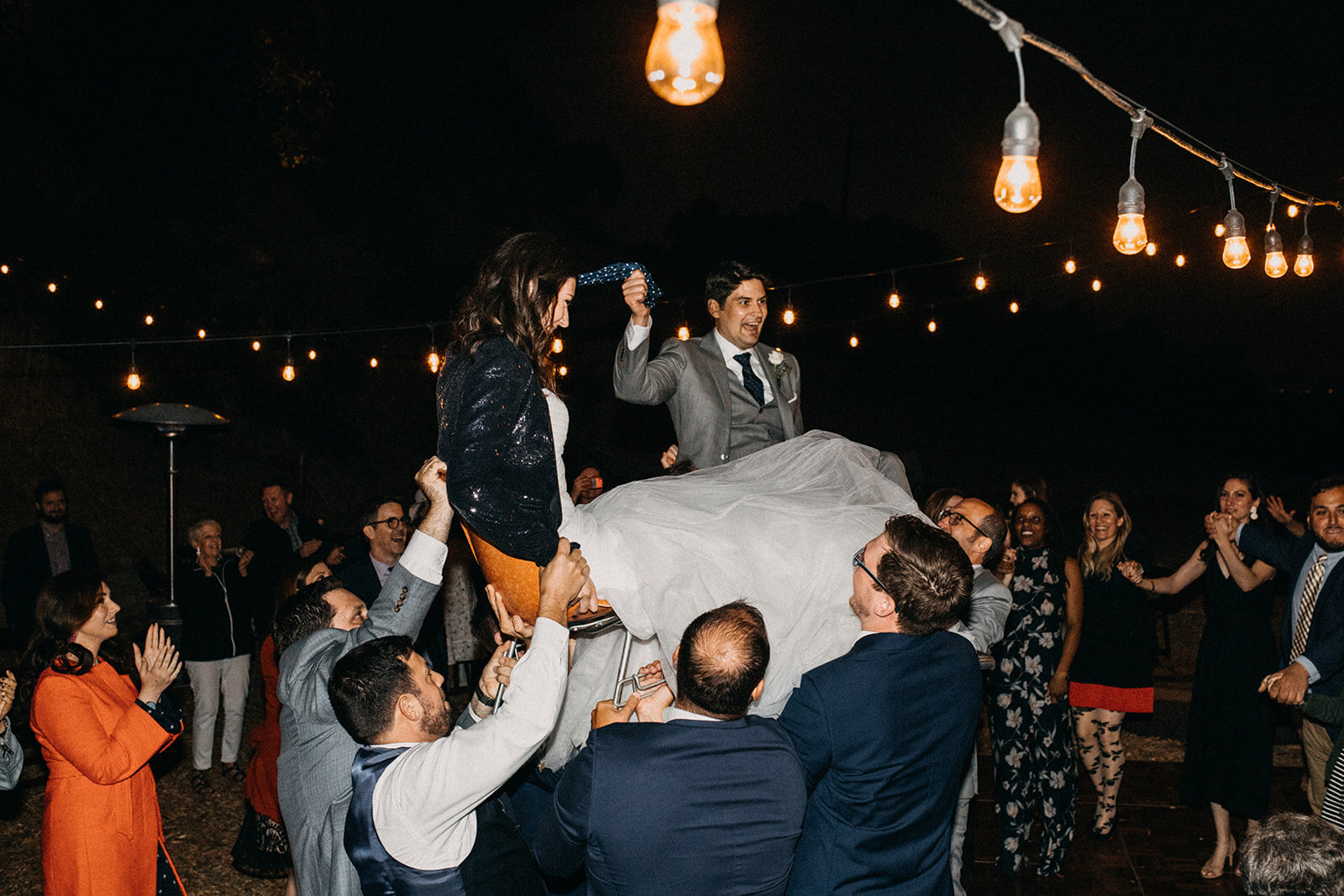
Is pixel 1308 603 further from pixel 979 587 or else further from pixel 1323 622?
pixel 979 587

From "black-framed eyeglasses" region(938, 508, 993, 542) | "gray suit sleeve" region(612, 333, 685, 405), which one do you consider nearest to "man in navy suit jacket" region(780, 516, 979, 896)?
"gray suit sleeve" region(612, 333, 685, 405)

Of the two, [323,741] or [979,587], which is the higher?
[979,587]

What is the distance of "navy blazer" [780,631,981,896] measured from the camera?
242cm

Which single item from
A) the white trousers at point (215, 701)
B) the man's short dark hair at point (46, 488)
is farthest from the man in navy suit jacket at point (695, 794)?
the man's short dark hair at point (46, 488)

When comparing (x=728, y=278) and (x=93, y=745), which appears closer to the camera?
(x=93, y=745)

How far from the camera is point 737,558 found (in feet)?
8.67

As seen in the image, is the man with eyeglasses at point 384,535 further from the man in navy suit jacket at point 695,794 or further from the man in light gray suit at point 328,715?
the man in navy suit jacket at point 695,794

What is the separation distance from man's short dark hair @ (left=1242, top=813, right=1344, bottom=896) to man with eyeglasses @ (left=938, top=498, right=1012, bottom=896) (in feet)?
4.91

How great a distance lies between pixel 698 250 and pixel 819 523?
64.0 ft

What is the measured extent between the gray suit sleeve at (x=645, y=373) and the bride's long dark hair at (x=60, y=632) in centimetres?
208

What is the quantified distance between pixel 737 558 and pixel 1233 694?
3.52 meters

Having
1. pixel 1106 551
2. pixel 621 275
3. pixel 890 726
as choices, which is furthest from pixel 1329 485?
pixel 621 275

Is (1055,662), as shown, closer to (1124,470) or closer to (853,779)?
(853,779)

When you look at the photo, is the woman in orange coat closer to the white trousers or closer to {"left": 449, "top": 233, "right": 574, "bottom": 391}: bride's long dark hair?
{"left": 449, "top": 233, "right": 574, "bottom": 391}: bride's long dark hair
